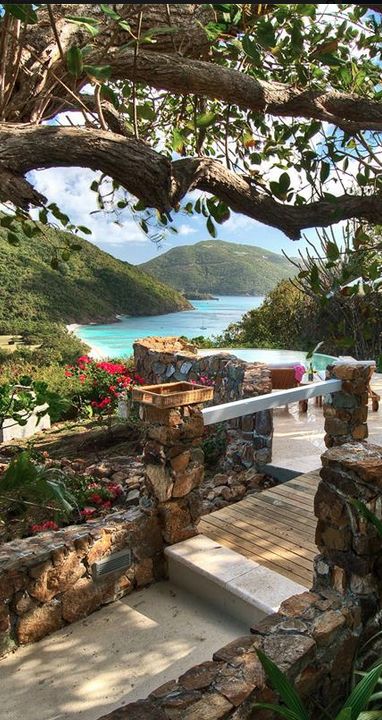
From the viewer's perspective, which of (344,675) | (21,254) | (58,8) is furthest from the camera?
(21,254)

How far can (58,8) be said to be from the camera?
91.3 inches

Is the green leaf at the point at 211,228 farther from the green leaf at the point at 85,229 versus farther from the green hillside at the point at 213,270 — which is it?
the green hillside at the point at 213,270

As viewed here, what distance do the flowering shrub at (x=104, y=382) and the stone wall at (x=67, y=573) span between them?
5316 mm

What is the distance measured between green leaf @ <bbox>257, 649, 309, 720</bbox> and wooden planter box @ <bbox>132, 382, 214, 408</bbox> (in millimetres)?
1628

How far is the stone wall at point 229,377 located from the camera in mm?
5402

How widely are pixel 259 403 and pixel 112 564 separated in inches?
62.9

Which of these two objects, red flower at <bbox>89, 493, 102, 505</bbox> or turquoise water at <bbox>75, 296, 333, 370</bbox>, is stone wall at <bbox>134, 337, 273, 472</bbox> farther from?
turquoise water at <bbox>75, 296, 333, 370</bbox>

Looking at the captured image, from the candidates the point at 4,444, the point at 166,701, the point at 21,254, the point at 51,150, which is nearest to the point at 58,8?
the point at 51,150

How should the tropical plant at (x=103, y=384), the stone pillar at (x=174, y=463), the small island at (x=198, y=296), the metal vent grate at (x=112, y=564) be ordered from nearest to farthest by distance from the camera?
the metal vent grate at (x=112, y=564)
the stone pillar at (x=174, y=463)
the tropical plant at (x=103, y=384)
the small island at (x=198, y=296)

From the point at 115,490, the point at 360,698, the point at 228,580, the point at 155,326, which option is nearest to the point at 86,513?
the point at 115,490

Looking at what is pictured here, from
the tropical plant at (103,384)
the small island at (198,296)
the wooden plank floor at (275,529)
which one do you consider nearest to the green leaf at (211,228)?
the wooden plank floor at (275,529)

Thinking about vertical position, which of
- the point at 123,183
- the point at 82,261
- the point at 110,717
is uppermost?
the point at 82,261

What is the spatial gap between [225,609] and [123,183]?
2384 mm

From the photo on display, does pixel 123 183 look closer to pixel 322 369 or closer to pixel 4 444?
pixel 4 444
